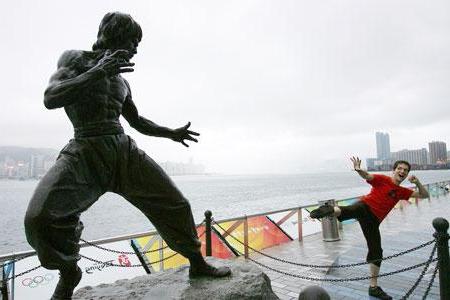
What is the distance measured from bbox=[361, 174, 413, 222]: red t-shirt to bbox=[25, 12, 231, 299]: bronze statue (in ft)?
8.40

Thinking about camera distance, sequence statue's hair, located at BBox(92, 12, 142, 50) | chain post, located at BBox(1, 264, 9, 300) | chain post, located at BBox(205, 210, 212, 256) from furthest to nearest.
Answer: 1. chain post, located at BBox(205, 210, 212, 256)
2. chain post, located at BBox(1, 264, 9, 300)
3. statue's hair, located at BBox(92, 12, 142, 50)

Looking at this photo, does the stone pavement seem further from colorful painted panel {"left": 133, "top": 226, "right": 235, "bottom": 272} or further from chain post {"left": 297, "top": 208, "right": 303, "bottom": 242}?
colorful painted panel {"left": 133, "top": 226, "right": 235, "bottom": 272}

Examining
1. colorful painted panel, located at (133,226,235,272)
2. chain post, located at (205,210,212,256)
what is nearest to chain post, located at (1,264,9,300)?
colorful painted panel, located at (133,226,235,272)

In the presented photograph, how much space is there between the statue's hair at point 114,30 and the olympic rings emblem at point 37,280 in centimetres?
336

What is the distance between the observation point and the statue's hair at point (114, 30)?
283cm

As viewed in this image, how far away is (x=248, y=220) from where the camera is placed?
8172mm

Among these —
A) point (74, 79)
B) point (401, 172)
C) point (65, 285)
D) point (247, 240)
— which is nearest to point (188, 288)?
point (65, 285)

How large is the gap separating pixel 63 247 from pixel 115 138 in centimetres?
90

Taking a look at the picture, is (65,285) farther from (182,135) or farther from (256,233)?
(256,233)

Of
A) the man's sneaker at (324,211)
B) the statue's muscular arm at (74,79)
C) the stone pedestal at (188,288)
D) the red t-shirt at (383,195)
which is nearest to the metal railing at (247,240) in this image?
the man's sneaker at (324,211)

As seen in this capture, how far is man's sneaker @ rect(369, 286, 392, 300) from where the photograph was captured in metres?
4.71

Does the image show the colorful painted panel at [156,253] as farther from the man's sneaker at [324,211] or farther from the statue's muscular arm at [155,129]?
the statue's muscular arm at [155,129]

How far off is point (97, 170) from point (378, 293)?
4021 mm

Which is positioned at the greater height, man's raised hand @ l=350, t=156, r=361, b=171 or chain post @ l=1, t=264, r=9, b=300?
man's raised hand @ l=350, t=156, r=361, b=171
